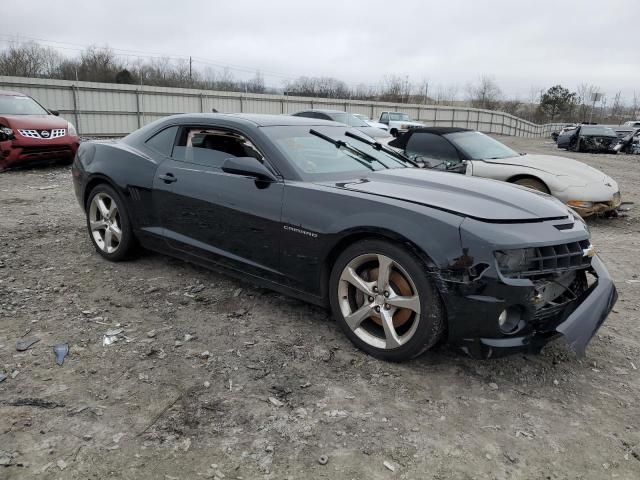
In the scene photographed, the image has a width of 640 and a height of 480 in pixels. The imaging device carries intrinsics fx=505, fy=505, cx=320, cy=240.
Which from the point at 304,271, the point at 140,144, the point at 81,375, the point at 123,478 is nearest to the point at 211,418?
the point at 123,478

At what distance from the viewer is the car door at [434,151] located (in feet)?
24.5

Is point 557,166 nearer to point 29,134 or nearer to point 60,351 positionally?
point 60,351

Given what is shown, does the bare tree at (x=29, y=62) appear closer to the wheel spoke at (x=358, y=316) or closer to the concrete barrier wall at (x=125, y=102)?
the concrete barrier wall at (x=125, y=102)

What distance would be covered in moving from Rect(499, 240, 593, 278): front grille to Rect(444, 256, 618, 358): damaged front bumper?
0.14m

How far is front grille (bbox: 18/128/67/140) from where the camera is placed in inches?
387

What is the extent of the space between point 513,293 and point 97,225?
3909 mm

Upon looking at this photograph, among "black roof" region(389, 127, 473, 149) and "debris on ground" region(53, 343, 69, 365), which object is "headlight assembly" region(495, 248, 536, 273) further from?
"black roof" region(389, 127, 473, 149)

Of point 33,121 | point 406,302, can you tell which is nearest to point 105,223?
point 406,302

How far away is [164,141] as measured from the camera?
4.41m

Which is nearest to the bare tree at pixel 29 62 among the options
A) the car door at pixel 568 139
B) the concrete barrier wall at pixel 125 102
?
the concrete barrier wall at pixel 125 102

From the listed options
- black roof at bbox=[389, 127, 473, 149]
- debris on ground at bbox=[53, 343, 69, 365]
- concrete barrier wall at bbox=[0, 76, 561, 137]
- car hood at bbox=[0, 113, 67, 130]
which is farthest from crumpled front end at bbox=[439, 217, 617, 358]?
concrete barrier wall at bbox=[0, 76, 561, 137]

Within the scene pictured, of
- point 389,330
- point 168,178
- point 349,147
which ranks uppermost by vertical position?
point 349,147

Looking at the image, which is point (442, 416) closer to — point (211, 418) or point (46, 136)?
point (211, 418)

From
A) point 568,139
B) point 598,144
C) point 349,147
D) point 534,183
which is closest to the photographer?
point 349,147
